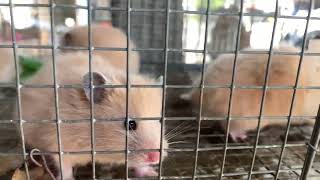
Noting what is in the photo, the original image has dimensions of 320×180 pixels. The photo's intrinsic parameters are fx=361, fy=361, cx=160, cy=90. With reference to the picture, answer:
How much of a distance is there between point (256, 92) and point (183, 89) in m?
0.98

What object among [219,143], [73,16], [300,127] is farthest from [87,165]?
[73,16]

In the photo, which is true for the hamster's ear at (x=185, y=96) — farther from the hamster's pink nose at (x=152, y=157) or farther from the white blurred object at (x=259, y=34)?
the hamster's pink nose at (x=152, y=157)

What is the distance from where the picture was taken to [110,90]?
4.68 feet

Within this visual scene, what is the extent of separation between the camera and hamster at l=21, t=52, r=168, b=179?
1.36 m

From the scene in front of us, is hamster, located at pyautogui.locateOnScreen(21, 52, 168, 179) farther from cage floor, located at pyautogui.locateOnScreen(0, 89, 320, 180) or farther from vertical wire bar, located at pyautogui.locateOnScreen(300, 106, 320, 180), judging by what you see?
vertical wire bar, located at pyautogui.locateOnScreen(300, 106, 320, 180)

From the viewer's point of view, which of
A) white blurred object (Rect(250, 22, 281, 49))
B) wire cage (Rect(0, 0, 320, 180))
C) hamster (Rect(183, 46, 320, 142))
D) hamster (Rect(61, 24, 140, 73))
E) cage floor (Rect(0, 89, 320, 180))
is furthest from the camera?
white blurred object (Rect(250, 22, 281, 49))

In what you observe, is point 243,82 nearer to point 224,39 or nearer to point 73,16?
point 224,39

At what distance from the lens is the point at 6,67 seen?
2383mm

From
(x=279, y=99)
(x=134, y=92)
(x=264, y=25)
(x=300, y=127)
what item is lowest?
(x=300, y=127)

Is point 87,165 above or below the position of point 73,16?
below

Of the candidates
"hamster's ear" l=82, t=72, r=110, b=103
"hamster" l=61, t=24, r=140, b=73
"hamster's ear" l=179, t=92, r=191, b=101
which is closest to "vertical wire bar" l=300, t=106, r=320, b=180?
"hamster's ear" l=82, t=72, r=110, b=103

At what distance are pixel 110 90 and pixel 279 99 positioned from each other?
921 mm

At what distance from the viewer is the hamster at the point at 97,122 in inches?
53.4

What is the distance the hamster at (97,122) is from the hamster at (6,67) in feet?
3.22
